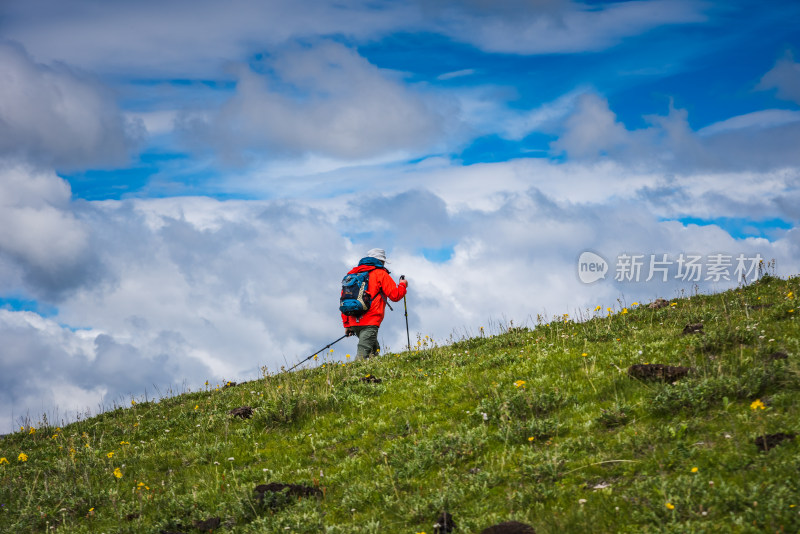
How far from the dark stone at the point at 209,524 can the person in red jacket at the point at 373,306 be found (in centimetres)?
1111

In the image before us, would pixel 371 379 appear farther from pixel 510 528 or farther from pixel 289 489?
pixel 510 528

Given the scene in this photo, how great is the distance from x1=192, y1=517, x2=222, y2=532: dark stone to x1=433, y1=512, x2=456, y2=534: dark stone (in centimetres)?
306

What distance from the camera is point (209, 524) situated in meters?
7.34

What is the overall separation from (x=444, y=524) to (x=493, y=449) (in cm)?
179

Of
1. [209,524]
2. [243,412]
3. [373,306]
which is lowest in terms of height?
[209,524]

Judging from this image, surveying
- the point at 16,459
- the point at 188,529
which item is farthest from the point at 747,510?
the point at 16,459

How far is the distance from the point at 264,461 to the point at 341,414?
5.81 ft

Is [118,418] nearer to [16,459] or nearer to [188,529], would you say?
[16,459]

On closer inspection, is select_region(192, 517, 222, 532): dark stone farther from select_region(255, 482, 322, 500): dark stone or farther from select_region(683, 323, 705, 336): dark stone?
select_region(683, 323, 705, 336): dark stone

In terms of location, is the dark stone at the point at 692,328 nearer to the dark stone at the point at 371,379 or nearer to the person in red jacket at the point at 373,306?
the dark stone at the point at 371,379

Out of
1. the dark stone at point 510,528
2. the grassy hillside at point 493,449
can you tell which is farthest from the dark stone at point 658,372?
the dark stone at point 510,528

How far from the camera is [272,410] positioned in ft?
36.9

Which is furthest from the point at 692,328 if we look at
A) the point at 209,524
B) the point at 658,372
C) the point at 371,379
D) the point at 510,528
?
the point at 209,524

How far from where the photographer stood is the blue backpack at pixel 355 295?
18391 millimetres
